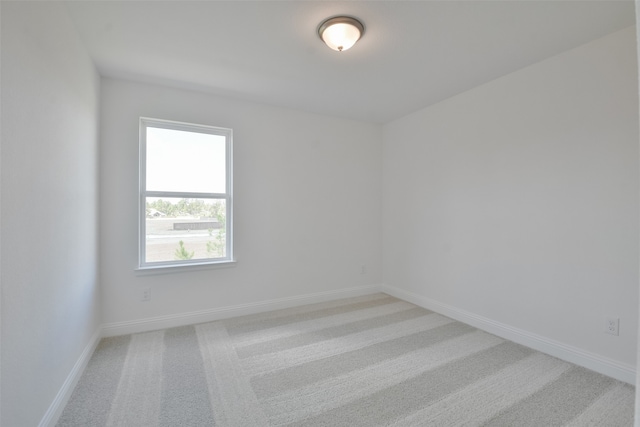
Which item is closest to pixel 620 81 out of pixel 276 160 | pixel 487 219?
pixel 487 219

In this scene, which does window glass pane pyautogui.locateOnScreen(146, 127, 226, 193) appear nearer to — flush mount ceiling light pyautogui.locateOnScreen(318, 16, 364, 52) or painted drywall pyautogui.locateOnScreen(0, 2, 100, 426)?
painted drywall pyautogui.locateOnScreen(0, 2, 100, 426)

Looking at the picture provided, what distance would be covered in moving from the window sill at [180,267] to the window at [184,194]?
0.15 feet

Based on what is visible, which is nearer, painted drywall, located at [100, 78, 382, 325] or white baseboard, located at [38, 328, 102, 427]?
white baseboard, located at [38, 328, 102, 427]

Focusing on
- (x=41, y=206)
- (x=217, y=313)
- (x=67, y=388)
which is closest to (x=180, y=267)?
(x=217, y=313)

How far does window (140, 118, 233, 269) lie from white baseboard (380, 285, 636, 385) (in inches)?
104

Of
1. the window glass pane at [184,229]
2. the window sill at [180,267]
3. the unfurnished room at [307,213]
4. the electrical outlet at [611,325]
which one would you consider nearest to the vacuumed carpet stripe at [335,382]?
the unfurnished room at [307,213]

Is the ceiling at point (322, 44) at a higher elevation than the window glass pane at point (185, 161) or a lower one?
higher

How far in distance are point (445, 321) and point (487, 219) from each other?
121 cm

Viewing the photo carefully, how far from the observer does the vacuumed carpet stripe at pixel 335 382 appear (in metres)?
1.69

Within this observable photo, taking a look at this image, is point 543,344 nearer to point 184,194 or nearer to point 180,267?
point 180,267

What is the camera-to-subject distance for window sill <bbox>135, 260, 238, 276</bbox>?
285cm

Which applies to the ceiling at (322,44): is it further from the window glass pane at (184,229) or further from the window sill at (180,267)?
the window sill at (180,267)

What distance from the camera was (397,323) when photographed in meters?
3.08

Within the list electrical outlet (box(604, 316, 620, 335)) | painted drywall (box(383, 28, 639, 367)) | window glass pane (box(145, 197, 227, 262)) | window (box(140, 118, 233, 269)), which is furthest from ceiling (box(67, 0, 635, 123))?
electrical outlet (box(604, 316, 620, 335))
